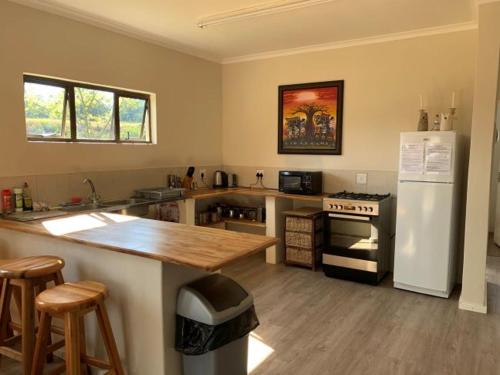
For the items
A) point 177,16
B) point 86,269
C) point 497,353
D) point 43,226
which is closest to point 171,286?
point 86,269

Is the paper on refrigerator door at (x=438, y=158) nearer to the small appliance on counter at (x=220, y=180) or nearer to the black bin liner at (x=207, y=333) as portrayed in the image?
the black bin liner at (x=207, y=333)

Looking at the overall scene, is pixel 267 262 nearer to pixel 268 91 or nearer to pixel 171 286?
pixel 268 91

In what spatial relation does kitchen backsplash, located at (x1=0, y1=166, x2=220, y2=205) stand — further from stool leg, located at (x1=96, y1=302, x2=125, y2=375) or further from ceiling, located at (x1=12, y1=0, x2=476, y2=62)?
stool leg, located at (x1=96, y1=302, x2=125, y2=375)

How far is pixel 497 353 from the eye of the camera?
105 inches

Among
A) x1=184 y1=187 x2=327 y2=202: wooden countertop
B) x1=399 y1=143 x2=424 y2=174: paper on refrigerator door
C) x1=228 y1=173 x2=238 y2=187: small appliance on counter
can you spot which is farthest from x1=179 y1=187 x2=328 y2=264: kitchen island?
x1=399 y1=143 x2=424 y2=174: paper on refrigerator door

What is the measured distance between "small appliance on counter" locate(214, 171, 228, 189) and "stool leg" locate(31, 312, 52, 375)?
3305 millimetres

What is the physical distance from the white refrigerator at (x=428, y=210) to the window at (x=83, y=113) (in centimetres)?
285

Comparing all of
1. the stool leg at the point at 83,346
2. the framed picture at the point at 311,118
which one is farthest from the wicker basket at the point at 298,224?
the stool leg at the point at 83,346

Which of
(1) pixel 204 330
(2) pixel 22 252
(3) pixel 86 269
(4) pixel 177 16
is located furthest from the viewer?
(4) pixel 177 16

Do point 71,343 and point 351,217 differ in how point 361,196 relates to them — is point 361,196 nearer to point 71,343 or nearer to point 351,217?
point 351,217

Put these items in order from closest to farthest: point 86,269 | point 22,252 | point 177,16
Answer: point 86,269
point 22,252
point 177,16

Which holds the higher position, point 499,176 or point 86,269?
point 499,176

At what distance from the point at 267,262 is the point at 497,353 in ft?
8.54

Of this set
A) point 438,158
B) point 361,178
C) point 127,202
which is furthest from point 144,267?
point 361,178
